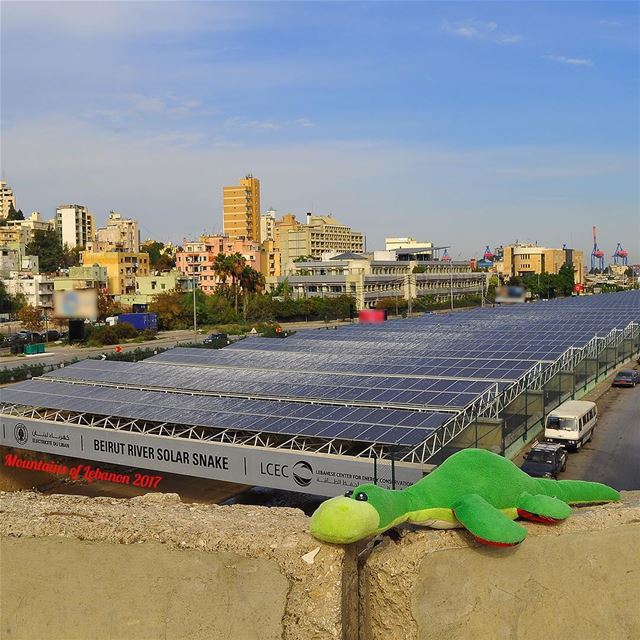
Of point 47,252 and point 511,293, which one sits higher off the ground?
point 47,252

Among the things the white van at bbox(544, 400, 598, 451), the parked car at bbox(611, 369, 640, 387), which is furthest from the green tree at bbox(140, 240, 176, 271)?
the white van at bbox(544, 400, 598, 451)

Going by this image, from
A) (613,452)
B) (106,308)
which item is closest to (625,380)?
(613,452)

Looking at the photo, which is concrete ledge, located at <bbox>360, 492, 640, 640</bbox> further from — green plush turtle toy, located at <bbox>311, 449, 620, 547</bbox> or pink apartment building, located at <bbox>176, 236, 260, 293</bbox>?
pink apartment building, located at <bbox>176, 236, 260, 293</bbox>

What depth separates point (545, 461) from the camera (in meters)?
18.7

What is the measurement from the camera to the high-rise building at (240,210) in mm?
136625

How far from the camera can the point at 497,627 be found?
15.6 feet

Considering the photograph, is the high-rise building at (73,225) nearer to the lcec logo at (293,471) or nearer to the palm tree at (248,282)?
the palm tree at (248,282)

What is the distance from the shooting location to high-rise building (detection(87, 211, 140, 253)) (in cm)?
8612

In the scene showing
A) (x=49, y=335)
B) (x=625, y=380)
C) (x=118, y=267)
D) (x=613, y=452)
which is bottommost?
(x=613, y=452)

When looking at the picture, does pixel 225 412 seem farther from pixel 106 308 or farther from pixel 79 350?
pixel 106 308

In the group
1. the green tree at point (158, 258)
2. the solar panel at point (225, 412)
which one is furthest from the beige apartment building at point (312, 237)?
the solar panel at point (225, 412)

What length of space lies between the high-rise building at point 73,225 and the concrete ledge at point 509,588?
136m

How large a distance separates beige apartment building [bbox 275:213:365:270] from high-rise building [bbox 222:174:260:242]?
5752 mm

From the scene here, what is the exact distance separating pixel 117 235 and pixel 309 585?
107722 mm
